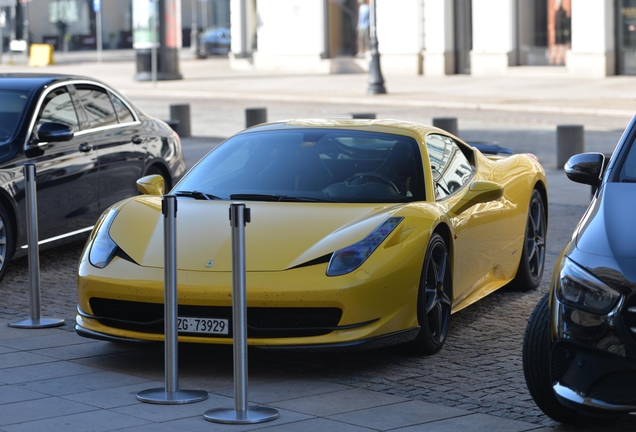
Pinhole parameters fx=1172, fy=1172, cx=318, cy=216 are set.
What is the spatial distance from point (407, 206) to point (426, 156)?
2.09 ft

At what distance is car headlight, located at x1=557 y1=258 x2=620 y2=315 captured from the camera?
15.1ft

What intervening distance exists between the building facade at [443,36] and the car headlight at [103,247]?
74.8 ft

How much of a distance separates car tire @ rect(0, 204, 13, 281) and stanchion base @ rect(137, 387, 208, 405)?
335cm

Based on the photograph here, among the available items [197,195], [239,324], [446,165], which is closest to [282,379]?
[239,324]

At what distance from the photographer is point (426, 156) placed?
23.7ft

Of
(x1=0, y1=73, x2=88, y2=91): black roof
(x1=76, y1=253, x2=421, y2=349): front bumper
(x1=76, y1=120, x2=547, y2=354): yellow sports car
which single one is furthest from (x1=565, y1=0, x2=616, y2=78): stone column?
(x1=76, y1=253, x2=421, y2=349): front bumper

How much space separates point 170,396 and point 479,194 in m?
2.55

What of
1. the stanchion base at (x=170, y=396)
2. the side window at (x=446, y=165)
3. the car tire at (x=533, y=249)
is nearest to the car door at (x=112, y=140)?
the side window at (x=446, y=165)

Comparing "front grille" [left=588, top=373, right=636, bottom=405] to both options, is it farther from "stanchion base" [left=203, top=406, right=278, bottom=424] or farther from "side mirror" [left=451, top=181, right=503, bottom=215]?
"side mirror" [left=451, top=181, right=503, bottom=215]

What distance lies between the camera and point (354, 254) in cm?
616

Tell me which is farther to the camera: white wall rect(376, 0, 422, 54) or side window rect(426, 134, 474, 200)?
white wall rect(376, 0, 422, 54)

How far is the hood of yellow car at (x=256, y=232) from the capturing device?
244 inches

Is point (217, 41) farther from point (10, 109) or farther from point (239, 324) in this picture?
point (239, 324)

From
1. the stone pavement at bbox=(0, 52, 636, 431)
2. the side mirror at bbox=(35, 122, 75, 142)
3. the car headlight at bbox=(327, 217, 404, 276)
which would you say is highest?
the side mirror at bbox=(35, 122, 75, 142)
